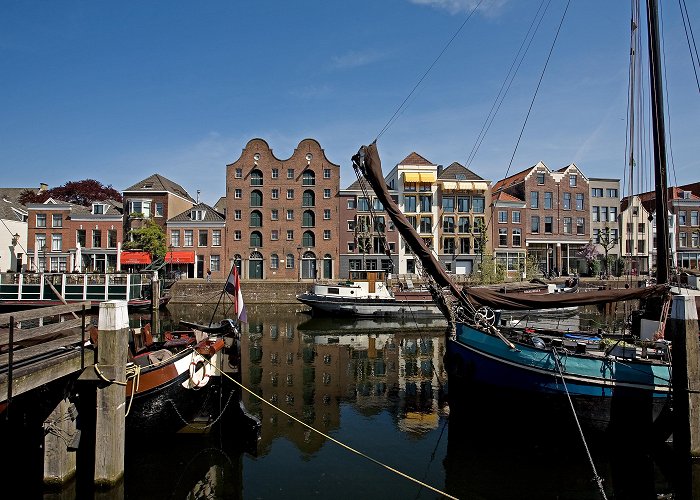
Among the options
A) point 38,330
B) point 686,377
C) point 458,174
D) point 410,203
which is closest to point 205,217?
point 410,203

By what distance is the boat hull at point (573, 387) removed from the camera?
1120cm

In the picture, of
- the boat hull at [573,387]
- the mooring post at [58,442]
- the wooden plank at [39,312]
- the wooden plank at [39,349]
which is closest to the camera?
the wooden plank at [39,312]

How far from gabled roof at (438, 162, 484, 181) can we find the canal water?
46.0 m

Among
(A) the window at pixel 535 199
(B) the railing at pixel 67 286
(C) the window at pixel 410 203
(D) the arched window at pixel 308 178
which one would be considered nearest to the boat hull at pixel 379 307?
(B) the railing at pixel 67 286

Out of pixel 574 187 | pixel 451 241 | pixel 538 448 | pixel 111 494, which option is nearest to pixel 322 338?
pixel 538 448

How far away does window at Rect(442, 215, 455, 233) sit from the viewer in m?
58.6

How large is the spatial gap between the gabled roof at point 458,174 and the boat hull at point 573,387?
4871 cm

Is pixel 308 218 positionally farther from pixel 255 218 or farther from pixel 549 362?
pixel 549 362

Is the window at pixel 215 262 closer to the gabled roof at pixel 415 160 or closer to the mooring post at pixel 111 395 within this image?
the gabled roof at pixel 415 160

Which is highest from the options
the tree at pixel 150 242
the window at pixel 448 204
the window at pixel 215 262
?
the window at pixel 448 204

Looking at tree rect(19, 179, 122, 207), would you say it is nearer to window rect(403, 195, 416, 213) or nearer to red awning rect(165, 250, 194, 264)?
red awning rect(165, 250, 194, 264)

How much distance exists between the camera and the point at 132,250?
54.1 meters

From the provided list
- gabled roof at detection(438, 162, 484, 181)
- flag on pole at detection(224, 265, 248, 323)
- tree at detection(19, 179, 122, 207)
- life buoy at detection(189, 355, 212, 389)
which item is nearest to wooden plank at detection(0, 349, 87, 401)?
life buoy at detection(189, 355, 212, 389)

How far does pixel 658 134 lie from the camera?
47.8 feet
